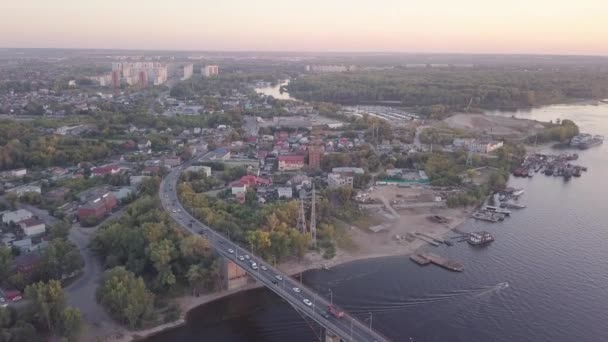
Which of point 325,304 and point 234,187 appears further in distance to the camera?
point 234,187

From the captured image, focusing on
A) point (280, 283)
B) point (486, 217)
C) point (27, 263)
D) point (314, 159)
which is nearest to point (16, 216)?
point (27, 263)

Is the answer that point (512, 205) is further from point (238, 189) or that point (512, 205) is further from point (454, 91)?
point (454, 91)

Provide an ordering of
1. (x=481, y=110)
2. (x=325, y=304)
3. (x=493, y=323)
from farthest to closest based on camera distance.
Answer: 1. (x=481, y=110)
2. (x=493, y=323)
3. (x=325, y=304)

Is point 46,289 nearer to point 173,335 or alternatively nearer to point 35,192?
point 173,335

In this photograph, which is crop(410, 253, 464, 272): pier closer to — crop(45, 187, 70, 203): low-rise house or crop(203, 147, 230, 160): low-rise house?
crop(203, 147, 230, 160): low-rise house

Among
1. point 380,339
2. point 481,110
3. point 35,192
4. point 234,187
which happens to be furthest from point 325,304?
point 481,110
